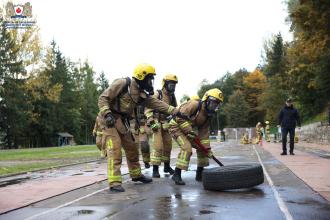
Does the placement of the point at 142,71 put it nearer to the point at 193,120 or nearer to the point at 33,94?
the point at 193,120

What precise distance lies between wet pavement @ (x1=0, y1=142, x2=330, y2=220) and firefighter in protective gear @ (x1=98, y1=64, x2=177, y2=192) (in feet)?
1.80

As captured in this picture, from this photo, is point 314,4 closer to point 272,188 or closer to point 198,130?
point 198,130

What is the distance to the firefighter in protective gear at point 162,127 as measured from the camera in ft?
39.5

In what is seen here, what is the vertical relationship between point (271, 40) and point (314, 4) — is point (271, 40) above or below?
above

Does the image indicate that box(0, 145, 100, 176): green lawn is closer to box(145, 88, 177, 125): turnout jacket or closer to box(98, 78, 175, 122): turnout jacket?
box(145, 88, 177, 125): turnout jacket

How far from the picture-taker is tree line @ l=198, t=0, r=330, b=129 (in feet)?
59.6

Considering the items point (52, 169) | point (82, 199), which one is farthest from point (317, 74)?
point (82, 199)

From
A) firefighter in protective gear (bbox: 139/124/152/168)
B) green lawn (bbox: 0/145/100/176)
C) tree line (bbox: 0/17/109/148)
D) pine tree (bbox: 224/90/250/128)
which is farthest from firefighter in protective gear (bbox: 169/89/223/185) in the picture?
pine tree (bbox: 224/90/250/128)

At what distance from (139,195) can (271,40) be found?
298ft

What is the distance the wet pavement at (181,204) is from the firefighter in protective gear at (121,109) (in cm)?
55

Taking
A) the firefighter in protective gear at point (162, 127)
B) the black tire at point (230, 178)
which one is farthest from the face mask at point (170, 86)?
the black tire at point (230, 178)

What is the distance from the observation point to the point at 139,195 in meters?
9.02

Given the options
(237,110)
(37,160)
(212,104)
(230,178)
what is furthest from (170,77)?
(237,110)

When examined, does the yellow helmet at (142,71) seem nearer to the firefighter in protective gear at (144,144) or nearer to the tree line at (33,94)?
the firefighter in protective gear at (144,144)
